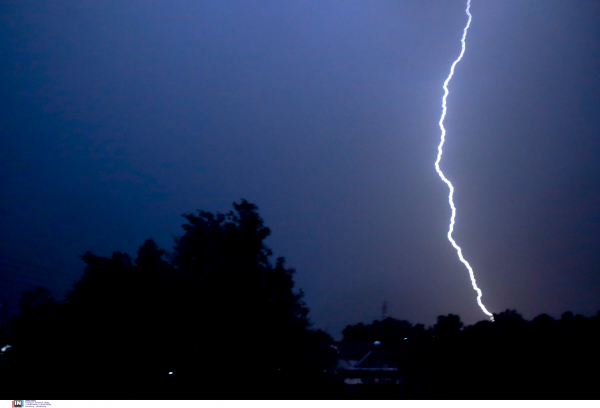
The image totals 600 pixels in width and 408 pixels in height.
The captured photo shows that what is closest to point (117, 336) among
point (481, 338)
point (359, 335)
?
point (481, 338)

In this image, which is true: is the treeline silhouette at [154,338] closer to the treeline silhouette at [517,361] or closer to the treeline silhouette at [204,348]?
the treeline silhouette at [204,348]

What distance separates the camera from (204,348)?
955 centimetres

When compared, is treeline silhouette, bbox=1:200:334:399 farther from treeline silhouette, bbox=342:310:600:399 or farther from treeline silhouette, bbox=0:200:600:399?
treeline silhouette, bbox=342:310:600:399

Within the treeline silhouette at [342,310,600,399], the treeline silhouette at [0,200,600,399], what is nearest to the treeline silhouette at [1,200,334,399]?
the treeline silhouette at [0,200,600,399]

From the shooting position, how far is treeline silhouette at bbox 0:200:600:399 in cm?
782

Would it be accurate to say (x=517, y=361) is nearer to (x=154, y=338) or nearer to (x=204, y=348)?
(x=204, y=348)

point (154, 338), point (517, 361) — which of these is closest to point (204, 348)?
point (154, 338)

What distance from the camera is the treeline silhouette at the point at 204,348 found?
7.82m

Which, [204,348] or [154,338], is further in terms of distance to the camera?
[204,348]

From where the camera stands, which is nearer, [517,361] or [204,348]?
[517,361]

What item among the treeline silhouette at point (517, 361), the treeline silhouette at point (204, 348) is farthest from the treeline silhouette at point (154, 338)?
the treeline silhouette at point (517, 361)

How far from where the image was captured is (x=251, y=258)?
51.5 ft
